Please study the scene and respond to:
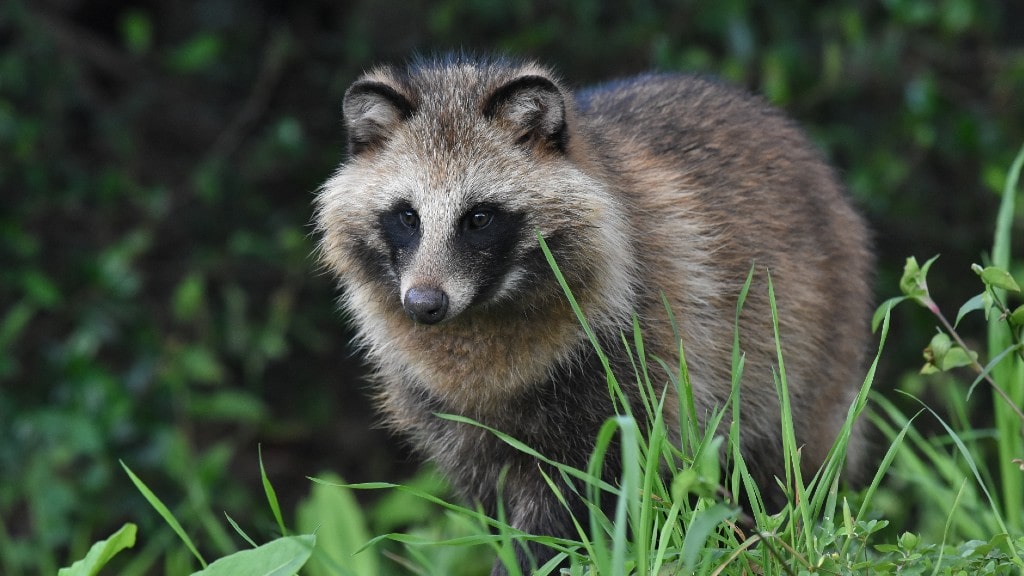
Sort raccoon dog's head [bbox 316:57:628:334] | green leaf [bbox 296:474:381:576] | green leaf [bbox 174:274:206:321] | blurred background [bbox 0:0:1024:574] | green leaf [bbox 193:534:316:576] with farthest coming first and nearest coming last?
green leaf [bbox 174:274:206:321] → blurred background [bbox 0:0:1024:574] → green leaf [bbox 296:474:381:576] → raccoon dog's head [bbox 316:57:628:334] → green leaf [bbox 193:534:316:576]

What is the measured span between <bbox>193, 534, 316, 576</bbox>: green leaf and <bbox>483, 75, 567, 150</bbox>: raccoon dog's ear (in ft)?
4.11

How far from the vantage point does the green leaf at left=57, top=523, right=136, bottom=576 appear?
260 cm

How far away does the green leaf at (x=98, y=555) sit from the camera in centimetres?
260

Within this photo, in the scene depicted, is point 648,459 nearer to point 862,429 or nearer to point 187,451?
point 862,429

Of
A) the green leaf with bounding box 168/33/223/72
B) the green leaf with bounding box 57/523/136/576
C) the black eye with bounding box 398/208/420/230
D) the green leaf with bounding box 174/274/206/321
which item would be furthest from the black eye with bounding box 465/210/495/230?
the green leaf with bounding box 168/33/223/72

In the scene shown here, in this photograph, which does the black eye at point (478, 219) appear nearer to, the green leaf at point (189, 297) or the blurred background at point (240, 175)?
the blurred background at point (240, 175)

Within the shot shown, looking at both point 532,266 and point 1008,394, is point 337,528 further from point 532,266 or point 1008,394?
point 1008,394

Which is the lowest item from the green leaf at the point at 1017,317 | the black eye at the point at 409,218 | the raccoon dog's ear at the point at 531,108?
the green leaf at the point at 1017,317

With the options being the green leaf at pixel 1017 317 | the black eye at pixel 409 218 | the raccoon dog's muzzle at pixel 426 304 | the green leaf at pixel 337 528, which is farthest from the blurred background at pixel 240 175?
the green leaf at pixel 1017 317

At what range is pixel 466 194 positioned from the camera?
9.95ft

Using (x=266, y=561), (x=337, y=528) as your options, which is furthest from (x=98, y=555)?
(x=337, y=528)

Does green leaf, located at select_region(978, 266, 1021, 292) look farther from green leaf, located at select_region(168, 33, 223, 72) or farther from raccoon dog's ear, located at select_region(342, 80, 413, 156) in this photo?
green leaf, located at select_region(168, 33, 223, 72)

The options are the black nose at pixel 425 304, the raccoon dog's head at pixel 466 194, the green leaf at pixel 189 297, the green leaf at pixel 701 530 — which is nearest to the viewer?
the green leaf at pixel 701 530

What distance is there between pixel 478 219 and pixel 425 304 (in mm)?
313
